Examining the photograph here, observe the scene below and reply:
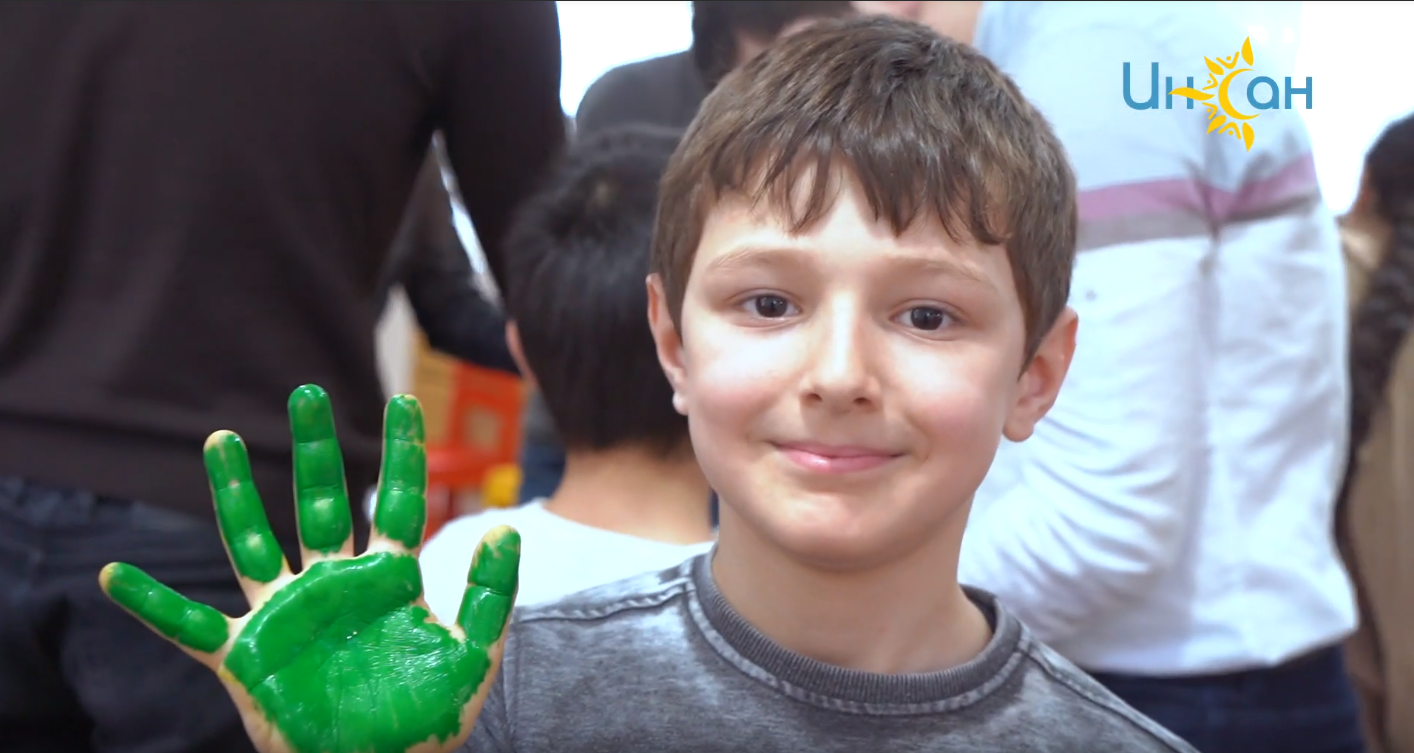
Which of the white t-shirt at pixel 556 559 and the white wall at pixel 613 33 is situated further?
the white wall at pixel 613 33

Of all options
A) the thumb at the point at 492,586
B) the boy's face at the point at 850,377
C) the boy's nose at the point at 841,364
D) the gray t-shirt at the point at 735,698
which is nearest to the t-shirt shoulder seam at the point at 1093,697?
the gray t-shirt at the point at 735,698

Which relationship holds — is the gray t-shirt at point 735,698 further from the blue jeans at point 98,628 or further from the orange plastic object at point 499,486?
the orange plastic object at point 499,486

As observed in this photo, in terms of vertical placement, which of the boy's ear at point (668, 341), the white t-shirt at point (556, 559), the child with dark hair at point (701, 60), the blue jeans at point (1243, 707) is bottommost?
the blue jeans at point (1243, 707)

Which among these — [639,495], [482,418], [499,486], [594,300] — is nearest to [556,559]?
[639,495]

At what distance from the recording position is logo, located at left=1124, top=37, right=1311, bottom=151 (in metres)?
0.91

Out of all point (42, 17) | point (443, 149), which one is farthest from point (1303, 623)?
point (42, 17)

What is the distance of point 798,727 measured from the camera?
2.36ft

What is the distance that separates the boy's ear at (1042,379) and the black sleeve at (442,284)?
2.17 feet

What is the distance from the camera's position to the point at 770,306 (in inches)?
27.7

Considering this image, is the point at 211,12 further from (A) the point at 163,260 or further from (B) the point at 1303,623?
(B) the point at 1303,623

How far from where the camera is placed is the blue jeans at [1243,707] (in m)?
0.92

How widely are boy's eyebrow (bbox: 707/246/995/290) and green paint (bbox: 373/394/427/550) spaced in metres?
0.21

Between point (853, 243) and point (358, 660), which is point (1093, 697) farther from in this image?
point (358, 660)

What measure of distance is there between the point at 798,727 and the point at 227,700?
0.40 m
